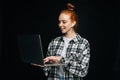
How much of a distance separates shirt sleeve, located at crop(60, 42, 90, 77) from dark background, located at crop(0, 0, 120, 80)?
0.03m

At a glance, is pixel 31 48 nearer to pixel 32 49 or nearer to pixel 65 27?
pixel 32 49

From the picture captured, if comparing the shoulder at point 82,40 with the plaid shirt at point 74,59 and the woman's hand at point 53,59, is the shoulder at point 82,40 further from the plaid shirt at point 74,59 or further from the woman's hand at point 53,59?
the woman's hand at point 53,59

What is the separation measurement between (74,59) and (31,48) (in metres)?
0.19

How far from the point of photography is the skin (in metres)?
1.22

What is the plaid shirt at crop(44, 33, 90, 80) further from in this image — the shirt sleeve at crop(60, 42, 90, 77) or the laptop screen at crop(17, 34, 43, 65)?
the laptop screen at crop(17, 34, 43, 65)

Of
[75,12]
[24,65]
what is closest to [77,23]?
[75,12]

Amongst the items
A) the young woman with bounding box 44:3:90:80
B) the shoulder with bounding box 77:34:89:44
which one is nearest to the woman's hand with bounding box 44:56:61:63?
the young woman with bounding box 44:3:90:80

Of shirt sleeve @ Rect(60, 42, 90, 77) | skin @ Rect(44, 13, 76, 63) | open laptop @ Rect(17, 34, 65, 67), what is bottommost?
shirt sleeve @ Rect(60, 42, 90, 77)

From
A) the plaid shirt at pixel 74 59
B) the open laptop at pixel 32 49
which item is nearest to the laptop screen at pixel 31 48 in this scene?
the open laptop at pixel 32 49

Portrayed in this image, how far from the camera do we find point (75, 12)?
1.25 m

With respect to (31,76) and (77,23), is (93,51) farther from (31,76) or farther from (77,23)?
(31,76)

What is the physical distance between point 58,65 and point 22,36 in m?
0.19

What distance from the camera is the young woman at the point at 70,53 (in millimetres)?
1221

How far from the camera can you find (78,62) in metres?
1.22
